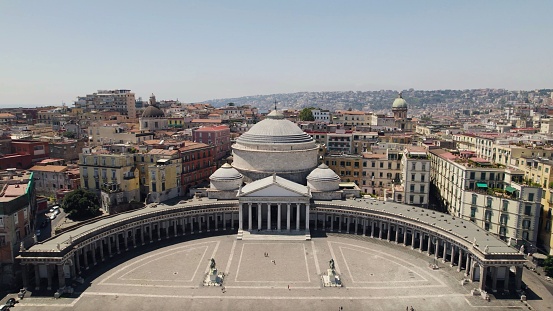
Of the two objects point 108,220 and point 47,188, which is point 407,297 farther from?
point 47,188

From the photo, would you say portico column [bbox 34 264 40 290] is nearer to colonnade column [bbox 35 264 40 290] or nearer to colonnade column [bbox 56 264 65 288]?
colonnade column [bbox 35 264 40 290]

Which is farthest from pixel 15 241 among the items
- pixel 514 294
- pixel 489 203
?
pixel 489 203

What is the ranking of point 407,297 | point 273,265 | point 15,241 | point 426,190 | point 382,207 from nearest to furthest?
point 407,297, point 15,241, point 273,265, point 382,207, point 426,190

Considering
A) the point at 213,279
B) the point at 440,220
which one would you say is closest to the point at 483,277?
the point at 440,220

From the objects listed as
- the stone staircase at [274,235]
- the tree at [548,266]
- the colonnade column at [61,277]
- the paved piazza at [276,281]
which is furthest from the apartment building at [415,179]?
the colonnade column at [61,277]

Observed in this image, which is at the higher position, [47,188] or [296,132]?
[296,132]

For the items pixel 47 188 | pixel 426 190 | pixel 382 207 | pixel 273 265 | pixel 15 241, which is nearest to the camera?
pixel 15 241

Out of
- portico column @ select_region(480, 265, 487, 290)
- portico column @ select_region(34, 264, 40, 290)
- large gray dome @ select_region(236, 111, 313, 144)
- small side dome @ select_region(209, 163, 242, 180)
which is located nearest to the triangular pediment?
small side dome @ select_region(209, 163, 242, 180)
